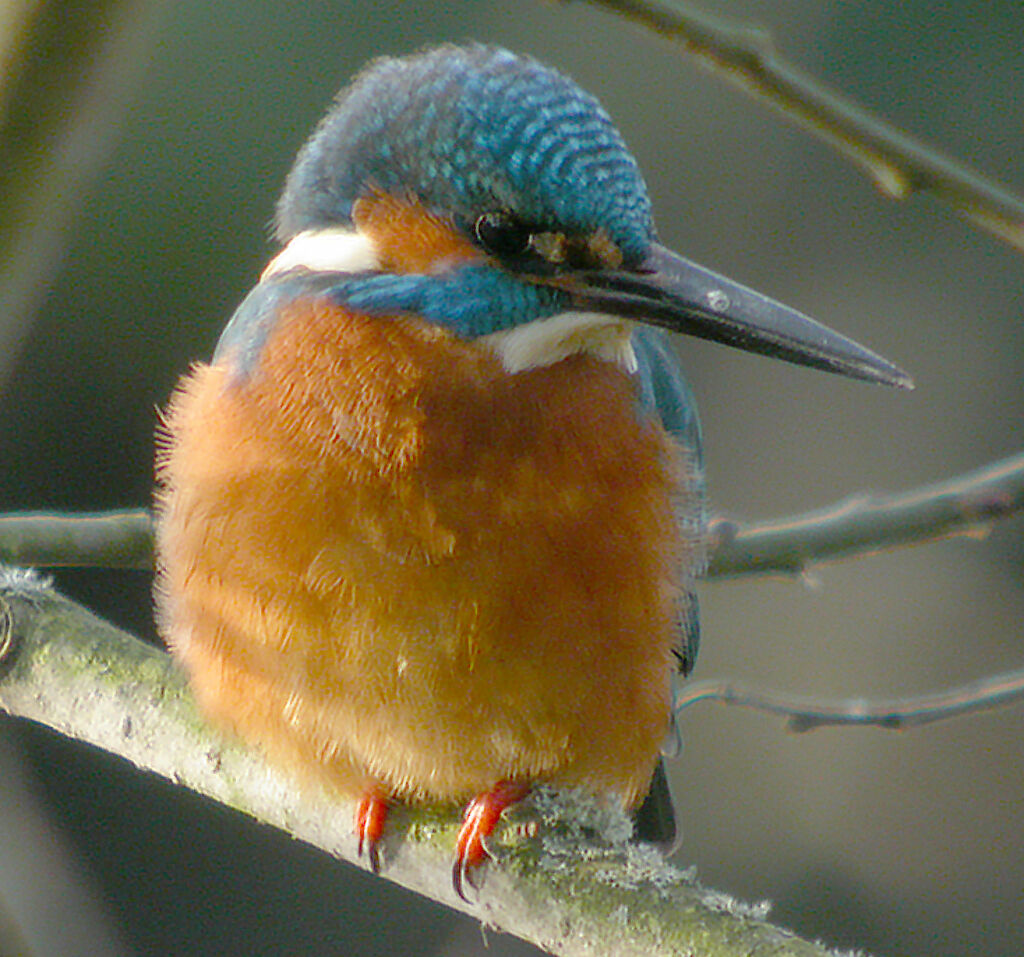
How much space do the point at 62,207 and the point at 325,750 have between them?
0.96 meters

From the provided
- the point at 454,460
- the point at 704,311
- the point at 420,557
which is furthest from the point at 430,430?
the point at 704,311

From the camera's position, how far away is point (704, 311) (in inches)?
63.0

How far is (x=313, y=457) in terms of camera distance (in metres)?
1.62

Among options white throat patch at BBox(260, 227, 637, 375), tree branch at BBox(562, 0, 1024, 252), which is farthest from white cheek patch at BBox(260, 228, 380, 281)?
tree branch at BBox(562, 0, 1024, 252)

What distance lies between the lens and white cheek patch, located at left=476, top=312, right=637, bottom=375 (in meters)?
1.64

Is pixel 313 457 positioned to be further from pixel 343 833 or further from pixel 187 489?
pixel 343 833

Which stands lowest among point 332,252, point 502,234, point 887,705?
point 887,705

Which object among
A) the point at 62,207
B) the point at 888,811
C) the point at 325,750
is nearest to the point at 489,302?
the point at 325,750

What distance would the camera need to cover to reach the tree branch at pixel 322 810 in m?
1.40

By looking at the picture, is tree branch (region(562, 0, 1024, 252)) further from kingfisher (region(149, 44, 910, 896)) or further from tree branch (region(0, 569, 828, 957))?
tree branch (region(0, 569, 828, 957))

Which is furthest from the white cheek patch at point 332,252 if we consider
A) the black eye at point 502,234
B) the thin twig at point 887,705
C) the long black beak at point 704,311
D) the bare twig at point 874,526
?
the thin twig at point 887,705

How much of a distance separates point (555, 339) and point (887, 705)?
2.87 ft

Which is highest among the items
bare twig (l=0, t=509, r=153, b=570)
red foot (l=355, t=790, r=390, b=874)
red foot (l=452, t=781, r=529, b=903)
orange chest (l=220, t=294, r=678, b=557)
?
orange chest (l=220, t=294, r=678, b=557)

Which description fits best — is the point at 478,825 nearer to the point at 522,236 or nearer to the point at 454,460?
the point at 454,460
